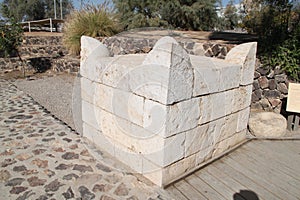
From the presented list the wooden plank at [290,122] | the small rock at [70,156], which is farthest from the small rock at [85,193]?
the wooden plank at [290,122]

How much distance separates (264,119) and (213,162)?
5.19 ft

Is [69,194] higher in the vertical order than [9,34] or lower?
lower

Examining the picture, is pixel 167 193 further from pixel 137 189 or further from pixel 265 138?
pixel 265 138

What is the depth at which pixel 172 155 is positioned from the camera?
241 cm

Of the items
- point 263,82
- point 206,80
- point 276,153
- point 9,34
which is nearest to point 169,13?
point 9,34

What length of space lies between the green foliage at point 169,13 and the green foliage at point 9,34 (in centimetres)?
808

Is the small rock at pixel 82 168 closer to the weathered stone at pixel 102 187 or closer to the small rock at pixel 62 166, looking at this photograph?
the small rock at pixel 62 166

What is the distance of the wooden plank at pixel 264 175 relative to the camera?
7.99ft

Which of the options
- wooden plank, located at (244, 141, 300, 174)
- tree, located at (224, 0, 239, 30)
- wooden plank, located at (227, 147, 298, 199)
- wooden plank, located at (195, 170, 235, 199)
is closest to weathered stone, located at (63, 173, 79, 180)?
wooden plank, located at (195, 170, 235, 199)

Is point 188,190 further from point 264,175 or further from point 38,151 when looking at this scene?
point 38,151

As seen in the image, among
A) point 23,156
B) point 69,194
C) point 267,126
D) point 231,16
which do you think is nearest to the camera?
point 69,194

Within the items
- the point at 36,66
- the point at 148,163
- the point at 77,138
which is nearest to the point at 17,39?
the point at 36,66

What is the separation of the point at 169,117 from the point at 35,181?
153cm

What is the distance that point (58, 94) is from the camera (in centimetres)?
672
